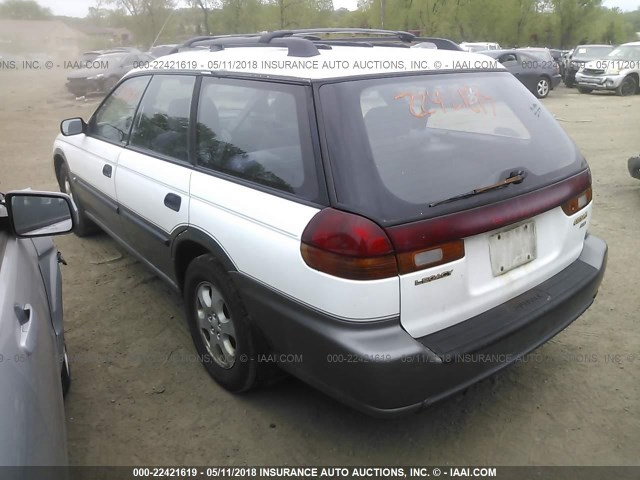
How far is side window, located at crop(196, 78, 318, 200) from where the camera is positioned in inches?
89.2

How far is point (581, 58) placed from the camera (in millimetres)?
21578

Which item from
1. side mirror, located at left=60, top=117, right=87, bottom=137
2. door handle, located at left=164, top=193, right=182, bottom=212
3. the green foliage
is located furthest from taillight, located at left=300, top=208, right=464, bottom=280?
the green foliage

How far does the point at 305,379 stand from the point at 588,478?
4.32 ft

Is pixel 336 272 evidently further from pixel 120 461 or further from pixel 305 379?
pixel 120 461

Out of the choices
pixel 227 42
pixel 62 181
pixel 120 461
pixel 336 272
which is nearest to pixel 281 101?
pixel 336 272

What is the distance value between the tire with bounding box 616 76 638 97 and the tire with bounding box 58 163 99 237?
60.3 ft

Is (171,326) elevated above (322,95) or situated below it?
below

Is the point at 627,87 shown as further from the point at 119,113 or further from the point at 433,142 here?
the point at 433,142

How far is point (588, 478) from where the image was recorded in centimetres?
233

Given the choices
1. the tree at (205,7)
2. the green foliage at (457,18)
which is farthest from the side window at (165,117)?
the green foliage at (457,18)

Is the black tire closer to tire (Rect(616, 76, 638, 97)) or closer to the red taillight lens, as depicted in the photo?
the red taillight lens

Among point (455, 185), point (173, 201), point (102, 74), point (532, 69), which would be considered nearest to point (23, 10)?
point (102, 74)

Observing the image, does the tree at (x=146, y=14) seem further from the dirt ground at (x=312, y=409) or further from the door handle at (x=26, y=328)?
the door handle at (x=26, y=328)

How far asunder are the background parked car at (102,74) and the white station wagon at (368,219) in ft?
59.8
